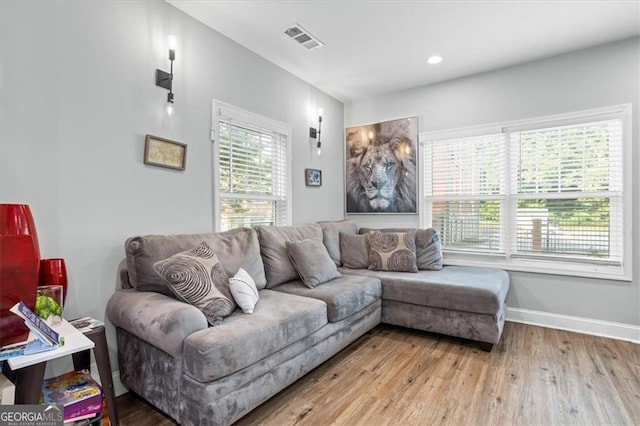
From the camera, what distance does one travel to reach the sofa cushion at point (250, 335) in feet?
4.99

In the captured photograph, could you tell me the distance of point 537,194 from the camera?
3.27 metres

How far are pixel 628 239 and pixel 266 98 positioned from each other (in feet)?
11.8

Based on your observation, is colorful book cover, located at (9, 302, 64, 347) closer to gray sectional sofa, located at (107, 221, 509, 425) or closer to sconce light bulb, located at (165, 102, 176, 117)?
gray sectional sofa, located at (107, 221, 509, 425)

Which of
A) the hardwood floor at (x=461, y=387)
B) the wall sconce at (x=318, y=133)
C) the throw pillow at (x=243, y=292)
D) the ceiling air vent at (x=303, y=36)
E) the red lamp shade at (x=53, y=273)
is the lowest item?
the hardwood floor at (x=461, y=387)

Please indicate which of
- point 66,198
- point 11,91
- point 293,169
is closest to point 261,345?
point 66,198

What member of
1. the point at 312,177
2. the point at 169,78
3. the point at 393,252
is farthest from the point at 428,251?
the point at 169,78

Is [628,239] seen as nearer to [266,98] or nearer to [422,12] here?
[422,12]

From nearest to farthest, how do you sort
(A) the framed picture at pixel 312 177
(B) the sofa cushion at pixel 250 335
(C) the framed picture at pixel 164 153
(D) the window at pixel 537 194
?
1. (B) the sofa cushion at pixel 250 335
2. (C) the framed picture at pixel 164 153
3. (D) the window at pixel 537 194
4. (A) the framed picture at pixel 312 177

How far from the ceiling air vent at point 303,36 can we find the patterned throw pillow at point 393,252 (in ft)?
6.66

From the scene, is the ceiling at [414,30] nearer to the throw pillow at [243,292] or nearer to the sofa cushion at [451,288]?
the throw pillow at [243,292]

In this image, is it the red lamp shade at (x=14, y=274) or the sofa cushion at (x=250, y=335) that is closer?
the red lamp shade at (x=14, y=274)

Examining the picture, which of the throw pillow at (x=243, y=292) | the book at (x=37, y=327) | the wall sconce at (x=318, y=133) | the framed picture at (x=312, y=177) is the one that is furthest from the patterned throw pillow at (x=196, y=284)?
the wall sconce at (x=318, y=133)

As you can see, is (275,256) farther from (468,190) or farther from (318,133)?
(468,190)

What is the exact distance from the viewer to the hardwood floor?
180 centimetres
